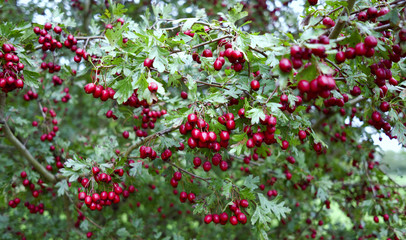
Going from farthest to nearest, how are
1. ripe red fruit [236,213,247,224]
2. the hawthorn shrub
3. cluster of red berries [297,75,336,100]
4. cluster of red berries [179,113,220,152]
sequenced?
ripe red fruit [236,213,247,224]
cluster of red berries [179,113,220,152]
the hawthorn shrub
cluster of red berries [297,75,336,100]

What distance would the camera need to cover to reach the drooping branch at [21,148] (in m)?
3.42

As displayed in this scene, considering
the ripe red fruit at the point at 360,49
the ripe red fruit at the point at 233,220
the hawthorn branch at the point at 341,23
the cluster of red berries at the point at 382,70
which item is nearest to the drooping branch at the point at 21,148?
the ripe red fruit at the point at 233,220

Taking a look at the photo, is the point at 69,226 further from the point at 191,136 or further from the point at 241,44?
the point at 241,44

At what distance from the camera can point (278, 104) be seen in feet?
6.53

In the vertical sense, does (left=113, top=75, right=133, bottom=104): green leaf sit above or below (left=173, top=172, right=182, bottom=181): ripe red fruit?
above

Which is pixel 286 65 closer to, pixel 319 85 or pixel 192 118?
pixel 319 85

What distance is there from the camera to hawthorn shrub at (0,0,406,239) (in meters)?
1.97

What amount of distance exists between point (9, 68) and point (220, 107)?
1923mm

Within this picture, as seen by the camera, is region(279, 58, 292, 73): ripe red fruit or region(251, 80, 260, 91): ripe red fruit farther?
region(251, 80, 260, 91): ripe red fruit

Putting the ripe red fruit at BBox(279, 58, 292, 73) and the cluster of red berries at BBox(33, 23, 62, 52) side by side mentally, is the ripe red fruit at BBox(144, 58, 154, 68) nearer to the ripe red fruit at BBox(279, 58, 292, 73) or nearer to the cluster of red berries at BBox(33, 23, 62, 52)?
the ripe red fruit at BBox(279, 58, 292, 73)

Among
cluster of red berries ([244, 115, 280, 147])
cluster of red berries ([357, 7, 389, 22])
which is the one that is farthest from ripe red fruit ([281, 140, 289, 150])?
cluster of red berries ([357, 7, 389, 22])

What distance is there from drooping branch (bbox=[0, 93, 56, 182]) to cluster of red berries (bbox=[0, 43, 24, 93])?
0.88 meters

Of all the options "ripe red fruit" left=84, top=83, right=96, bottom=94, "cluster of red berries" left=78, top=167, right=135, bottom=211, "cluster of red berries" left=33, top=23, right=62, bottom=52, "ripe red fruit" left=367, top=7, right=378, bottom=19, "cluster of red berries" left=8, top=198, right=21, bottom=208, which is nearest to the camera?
"ripe red fruit" left=367, top=7, right=378, bottom=19

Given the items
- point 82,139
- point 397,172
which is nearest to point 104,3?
point 82,139
